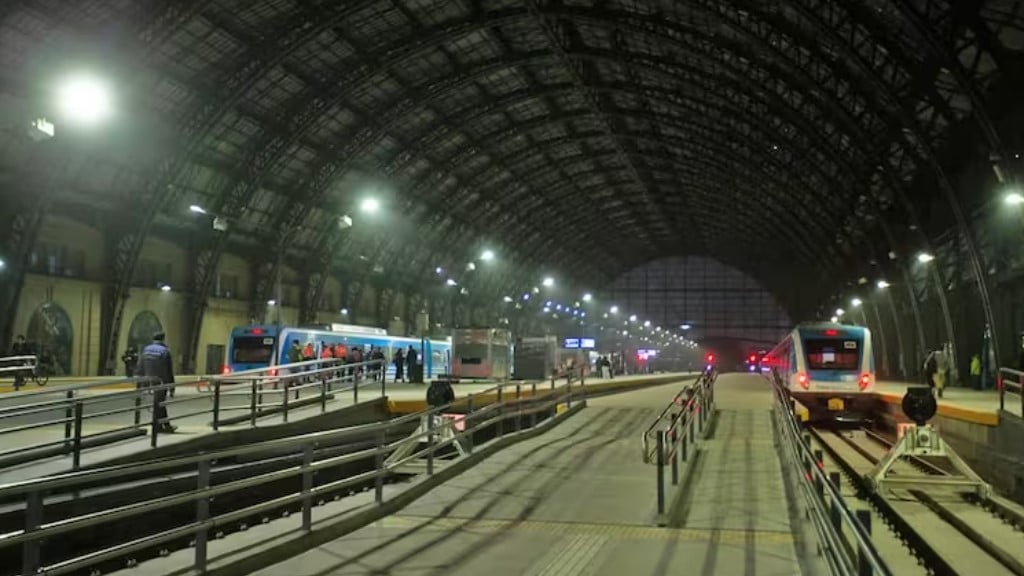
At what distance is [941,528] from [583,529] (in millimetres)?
8597

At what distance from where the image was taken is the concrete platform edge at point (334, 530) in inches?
329

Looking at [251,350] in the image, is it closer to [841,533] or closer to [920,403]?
[920,403]

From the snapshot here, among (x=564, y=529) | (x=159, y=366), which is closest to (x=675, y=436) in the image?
(x=564, y=529)

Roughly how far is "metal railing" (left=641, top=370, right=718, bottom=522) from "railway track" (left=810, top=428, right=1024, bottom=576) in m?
3.33

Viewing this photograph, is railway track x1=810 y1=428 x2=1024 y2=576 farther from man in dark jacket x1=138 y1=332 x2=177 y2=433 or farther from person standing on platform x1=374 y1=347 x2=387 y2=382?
man in dark jacket x1=138 y1=332 x2=177 y2=433

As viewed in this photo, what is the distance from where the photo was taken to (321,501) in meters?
15.7

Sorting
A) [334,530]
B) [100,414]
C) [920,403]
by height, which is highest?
[920,403]

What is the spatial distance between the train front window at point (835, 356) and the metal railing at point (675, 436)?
8.16 metres

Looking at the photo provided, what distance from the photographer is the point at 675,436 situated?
1388 cm

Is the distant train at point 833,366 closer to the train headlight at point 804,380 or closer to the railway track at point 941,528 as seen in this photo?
the train headlight at point 804,380

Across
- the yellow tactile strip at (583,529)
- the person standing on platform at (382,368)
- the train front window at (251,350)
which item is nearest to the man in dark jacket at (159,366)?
the yellow tactile strip at (583,529)

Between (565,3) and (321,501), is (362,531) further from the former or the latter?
(565,3)

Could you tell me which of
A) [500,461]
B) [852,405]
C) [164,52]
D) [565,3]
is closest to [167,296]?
[164,52]

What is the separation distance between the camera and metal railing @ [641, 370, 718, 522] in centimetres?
1139
